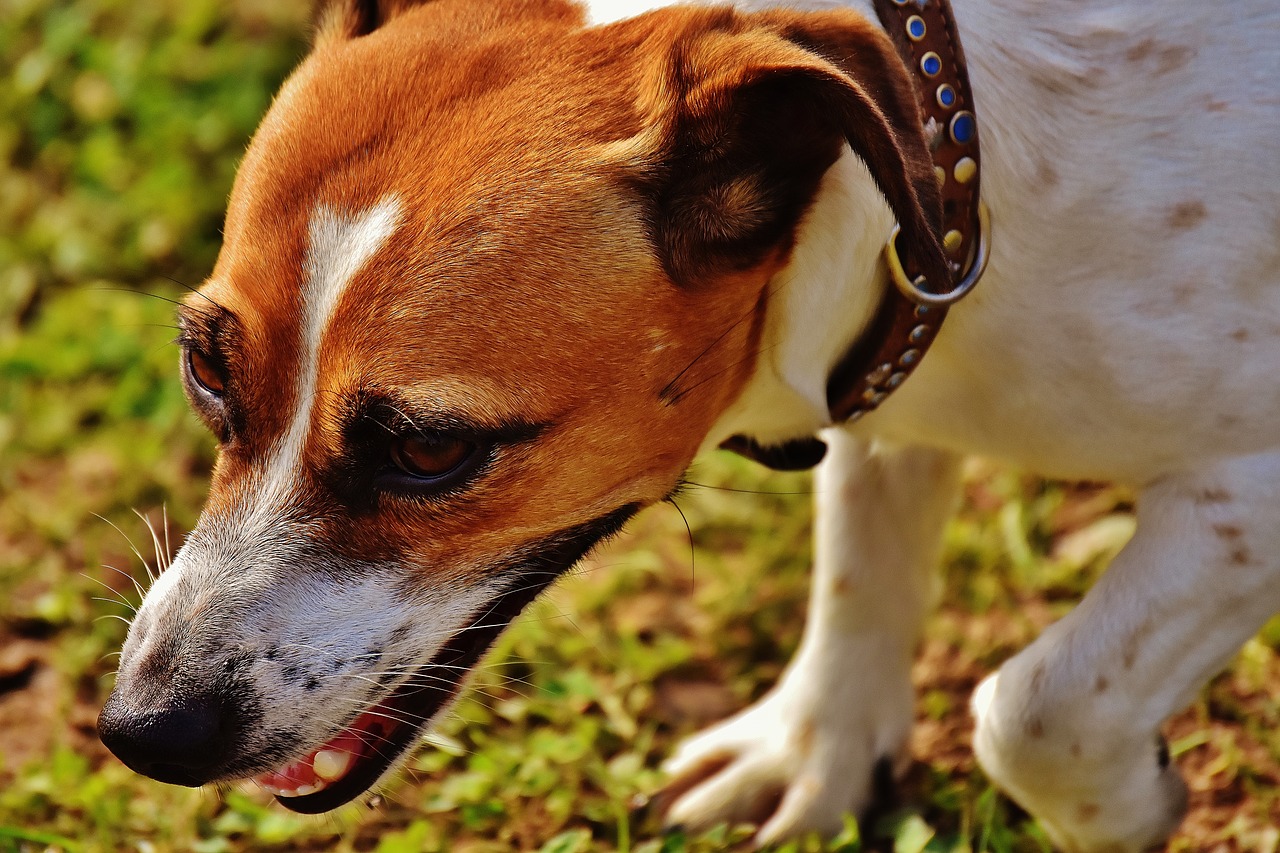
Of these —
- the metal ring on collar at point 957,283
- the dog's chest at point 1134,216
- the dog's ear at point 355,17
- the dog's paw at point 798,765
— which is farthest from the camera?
the dog's paw at point 798,765

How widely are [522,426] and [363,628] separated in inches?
17.2

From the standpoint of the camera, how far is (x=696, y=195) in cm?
229

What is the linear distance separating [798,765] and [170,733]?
1.50 metres

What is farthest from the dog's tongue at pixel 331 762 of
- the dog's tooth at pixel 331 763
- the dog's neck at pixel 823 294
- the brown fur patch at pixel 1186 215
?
the brown fur patch at pixel 1186 215

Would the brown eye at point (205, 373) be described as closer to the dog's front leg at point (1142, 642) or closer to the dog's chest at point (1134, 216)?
the dog's chest at point (1134, 216)

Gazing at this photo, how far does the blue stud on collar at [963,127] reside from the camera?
232cm

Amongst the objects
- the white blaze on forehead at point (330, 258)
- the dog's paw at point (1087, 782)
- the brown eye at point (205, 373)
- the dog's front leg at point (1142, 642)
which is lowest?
the dog's paw at point (1087, 782)

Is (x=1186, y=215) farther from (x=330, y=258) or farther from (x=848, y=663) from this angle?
(x=330, y=258)

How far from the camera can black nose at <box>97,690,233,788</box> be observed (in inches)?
89.5

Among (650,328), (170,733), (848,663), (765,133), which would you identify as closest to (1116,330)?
(765,133)

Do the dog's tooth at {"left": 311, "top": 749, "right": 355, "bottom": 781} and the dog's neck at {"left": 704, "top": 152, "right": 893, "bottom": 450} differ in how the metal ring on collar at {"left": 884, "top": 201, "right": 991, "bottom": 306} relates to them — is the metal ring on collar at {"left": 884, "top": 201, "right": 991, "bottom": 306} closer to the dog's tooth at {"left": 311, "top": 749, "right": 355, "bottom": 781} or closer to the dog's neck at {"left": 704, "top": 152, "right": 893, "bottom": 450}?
the dog's neck at {"left": 704, "top": 152, "right": 893, "bottom": 450}

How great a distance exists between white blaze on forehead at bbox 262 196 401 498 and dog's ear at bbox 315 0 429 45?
1.93ft

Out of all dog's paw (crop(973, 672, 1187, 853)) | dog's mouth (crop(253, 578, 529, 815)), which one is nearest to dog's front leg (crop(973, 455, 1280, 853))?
dog's paw (crop(973, 672, 1187, 853))

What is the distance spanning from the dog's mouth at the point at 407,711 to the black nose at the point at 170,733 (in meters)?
0.18
